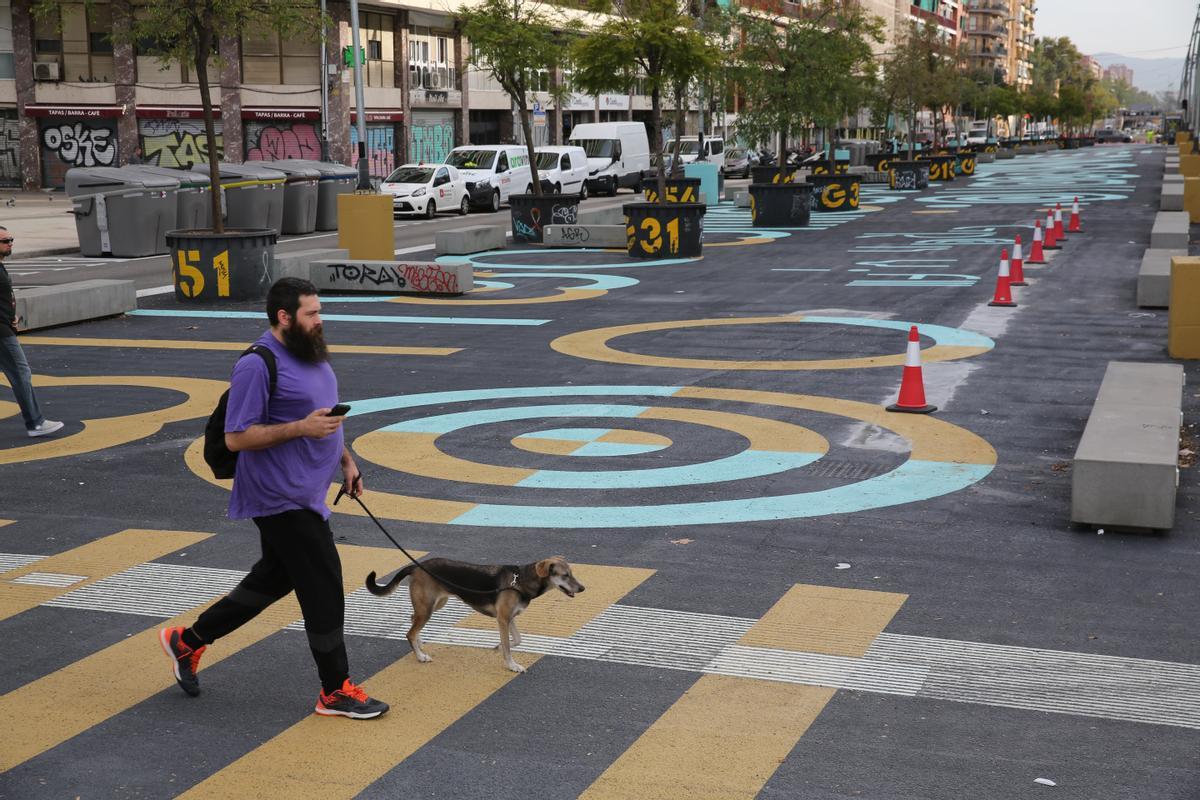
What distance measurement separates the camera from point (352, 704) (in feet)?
17.9

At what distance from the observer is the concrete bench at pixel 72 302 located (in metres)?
16.8

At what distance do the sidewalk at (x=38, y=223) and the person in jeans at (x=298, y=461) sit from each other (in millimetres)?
24315

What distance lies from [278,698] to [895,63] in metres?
57.5

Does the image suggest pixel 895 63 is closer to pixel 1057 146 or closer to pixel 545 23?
pixel 545 23

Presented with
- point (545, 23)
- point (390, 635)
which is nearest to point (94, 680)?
point (390, 635)

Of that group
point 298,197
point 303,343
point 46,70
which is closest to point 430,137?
point 46,70

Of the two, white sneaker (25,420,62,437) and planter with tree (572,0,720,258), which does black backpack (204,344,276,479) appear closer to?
white sneaker (25,420,62,437)

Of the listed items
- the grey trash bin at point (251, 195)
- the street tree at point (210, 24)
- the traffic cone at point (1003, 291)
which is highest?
the street tree at point (210, 24)

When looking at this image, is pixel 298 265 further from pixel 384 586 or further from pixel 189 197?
pixel 384 586

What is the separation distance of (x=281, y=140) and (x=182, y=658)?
50.2m

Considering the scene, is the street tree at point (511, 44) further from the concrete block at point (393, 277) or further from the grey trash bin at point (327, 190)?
the concrete block at point (393, 277)

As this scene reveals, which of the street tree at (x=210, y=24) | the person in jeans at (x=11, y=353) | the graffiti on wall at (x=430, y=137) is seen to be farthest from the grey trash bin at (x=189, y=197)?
the graffiti on wall at (x=430, y=137)

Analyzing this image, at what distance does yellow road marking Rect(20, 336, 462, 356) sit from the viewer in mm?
14891

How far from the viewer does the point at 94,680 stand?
5914 mm
